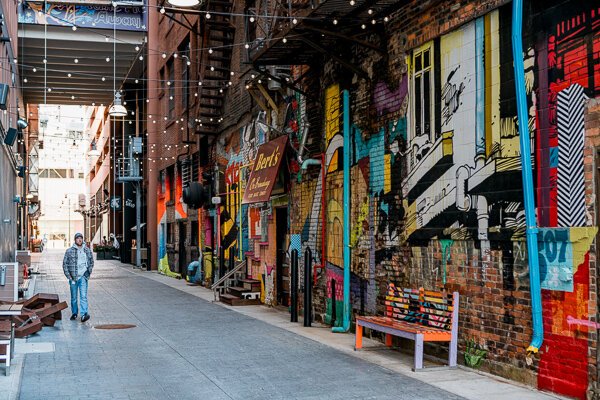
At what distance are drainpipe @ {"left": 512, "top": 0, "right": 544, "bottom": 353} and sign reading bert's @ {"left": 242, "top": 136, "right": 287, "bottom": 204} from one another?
7.66 meters

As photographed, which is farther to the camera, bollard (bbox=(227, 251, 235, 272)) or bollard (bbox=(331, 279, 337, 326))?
bollard (bbox=(227, 251, 235, 272))

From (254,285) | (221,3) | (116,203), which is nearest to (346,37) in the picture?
(254,285)

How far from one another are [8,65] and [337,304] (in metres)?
13.7

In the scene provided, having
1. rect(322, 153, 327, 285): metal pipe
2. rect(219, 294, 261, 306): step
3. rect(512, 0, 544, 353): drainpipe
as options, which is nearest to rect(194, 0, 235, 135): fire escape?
rect(219, 294, 261, 306): step

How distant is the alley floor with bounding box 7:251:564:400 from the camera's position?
7695 millimetres

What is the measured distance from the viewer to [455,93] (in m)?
9.24

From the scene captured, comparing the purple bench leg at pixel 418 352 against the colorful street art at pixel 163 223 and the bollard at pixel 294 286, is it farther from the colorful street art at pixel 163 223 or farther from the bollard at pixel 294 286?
the colorful street art at pixel 163 223

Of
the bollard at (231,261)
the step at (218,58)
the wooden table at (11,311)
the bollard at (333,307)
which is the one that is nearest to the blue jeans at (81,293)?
the wooden table at (11,311)

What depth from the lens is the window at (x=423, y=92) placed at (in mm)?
9844

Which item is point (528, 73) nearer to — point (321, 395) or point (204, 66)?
point (321, 395)

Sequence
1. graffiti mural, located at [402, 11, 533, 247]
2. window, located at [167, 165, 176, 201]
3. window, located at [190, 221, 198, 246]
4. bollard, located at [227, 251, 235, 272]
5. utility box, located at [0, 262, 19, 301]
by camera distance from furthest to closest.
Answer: window, located at [167, 165, 176, 201], window, located at [190, 221, 198, 246], bollard, located at [227, 251, 235, 272], utility box, located at [0, 262, 19, 301], graffiti mural, located at [402, 11, 533, 247]

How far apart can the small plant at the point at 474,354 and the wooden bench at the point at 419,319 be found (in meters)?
0.15

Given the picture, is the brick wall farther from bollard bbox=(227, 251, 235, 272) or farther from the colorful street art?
the colorful street art

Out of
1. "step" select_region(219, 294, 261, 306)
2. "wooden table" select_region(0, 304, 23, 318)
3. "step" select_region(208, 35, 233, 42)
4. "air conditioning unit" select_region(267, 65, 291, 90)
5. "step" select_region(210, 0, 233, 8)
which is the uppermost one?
"step" select_region(210, 0, 233, 8)
